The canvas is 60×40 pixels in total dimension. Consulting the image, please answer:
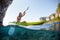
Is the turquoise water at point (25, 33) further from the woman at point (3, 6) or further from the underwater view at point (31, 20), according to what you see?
the woman at point (3, 6)

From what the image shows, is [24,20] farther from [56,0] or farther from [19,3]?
[56,0]

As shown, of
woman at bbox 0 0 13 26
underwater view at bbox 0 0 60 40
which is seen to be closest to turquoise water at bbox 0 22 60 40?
underwater view at bbox 0 0 60 40

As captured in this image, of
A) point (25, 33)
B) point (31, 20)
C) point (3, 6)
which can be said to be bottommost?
point (25, 33)

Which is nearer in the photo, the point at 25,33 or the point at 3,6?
the point at 25,33

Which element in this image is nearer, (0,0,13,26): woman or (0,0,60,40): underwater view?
(0,0,60,40): underwater view

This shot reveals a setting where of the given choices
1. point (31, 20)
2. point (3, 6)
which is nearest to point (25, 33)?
point (31, 20)

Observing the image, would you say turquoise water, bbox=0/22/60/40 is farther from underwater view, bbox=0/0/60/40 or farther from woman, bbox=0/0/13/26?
woman, bbox=0/0/13/26

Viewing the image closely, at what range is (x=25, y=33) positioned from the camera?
123 inches

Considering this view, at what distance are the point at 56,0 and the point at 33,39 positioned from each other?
0.85m

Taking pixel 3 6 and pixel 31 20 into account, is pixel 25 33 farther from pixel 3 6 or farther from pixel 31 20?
pixel 3 6

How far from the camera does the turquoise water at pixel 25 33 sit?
10.2 ft

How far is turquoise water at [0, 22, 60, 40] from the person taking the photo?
309 cm

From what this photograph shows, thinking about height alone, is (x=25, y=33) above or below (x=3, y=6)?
below

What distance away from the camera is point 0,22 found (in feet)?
10.7
